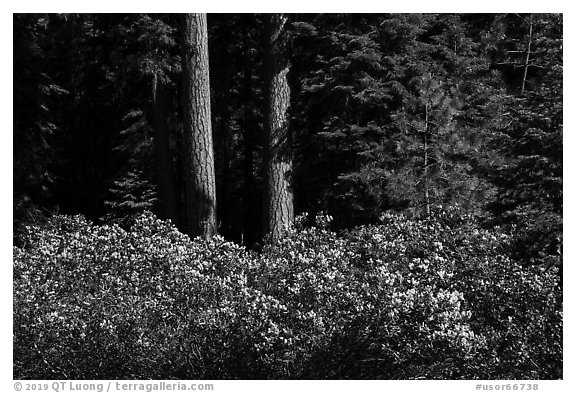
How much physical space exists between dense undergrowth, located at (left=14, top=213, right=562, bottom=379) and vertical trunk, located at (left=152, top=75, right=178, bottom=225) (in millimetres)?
9947

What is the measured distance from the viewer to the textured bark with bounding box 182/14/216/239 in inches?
389

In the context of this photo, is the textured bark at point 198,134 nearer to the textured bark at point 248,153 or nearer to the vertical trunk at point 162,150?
the textured bark at point 248,153

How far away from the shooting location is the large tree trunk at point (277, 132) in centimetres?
1102

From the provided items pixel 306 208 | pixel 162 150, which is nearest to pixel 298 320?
pixel 306 208

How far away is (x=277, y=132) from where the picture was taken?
1113 cm

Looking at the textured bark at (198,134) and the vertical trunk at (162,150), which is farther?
the vertical trunk at (162,150)

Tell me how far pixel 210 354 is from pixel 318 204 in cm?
670

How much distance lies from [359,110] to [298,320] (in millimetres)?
6503

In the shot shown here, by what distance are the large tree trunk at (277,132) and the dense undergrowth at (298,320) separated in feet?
13.7

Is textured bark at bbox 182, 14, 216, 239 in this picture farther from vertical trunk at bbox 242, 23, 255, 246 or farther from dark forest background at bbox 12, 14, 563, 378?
vertical trunk at bbox 242, 23, 255, 246

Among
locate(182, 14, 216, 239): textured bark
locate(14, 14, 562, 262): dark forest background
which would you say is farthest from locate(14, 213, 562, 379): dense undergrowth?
locate(182, 14, 216, 239): textured bark

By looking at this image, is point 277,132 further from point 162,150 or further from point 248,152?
point 248,152

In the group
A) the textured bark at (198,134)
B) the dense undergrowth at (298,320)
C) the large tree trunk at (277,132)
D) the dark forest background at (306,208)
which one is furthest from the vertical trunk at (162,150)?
the dense undergrowth at (298,320)
